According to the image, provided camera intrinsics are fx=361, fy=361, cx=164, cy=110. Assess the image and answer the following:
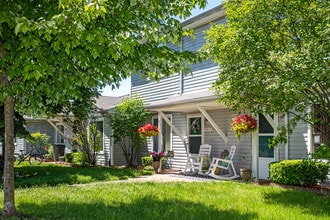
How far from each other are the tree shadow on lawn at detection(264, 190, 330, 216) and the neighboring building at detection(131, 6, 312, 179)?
2.00 metres

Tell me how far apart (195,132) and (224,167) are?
306 centimetres

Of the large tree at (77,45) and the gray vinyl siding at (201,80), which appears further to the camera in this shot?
the gray vinyl siding at (201,80)

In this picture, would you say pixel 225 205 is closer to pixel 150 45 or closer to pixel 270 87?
pixel 270 87

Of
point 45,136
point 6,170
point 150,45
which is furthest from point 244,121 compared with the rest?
point 45,136

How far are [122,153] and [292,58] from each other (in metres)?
13.7

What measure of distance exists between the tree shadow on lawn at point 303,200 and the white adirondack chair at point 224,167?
3.03m

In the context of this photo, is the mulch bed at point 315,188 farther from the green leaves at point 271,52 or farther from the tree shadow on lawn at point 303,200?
the green leaves at point 271,52

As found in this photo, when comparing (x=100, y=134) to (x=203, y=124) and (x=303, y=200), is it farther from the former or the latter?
(x=303, y=200)

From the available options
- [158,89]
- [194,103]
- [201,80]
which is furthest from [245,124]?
[158,89]

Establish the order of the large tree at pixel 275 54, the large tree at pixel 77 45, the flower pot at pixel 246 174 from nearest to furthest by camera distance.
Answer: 1. the large tree at pixel 77 45
2. the large tree at pixel 275 54
3. the flower pot at pixel 246 174

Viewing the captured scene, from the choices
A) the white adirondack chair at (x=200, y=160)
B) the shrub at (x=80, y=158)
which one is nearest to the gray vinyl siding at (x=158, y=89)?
the white adirondack chair at (x=200, y=160)

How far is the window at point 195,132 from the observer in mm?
14105

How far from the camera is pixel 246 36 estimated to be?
6543 millimetres

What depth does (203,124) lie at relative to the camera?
13883mm
